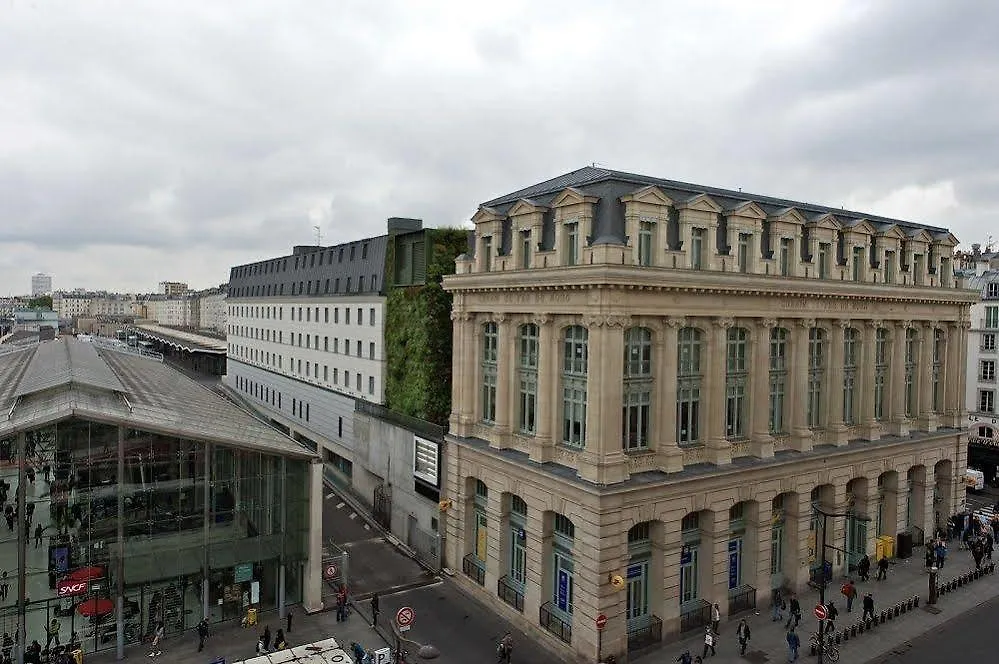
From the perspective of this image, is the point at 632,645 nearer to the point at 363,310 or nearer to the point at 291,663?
the point at 291,663

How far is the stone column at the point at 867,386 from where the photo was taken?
134 feet

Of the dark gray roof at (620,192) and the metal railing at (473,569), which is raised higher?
the dark gray roof at (620,192)

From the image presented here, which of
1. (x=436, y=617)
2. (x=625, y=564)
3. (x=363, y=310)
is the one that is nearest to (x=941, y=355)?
(x=625, y=564)

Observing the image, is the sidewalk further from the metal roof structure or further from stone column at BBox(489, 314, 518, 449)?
the metal roof structure

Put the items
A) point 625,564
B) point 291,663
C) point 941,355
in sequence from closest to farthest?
point 291,663, point 625,564, point 941,355

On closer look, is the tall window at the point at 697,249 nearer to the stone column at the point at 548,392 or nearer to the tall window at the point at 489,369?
the stone column at the point at 548,392

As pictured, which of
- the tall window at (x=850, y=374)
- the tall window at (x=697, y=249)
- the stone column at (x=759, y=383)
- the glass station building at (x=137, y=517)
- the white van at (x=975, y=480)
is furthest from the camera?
the white van at (x=975, y=480)

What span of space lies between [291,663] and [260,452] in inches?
500

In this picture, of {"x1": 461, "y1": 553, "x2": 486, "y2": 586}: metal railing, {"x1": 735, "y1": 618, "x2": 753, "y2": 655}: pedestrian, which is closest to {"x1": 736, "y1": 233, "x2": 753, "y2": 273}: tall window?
{"x1": 735, "y1": 618, "x2": 753, "y2": 655}: pedestrian

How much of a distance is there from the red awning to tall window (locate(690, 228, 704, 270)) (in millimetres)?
31016

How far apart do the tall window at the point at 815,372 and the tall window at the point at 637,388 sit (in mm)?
12716

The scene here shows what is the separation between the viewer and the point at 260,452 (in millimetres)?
32938

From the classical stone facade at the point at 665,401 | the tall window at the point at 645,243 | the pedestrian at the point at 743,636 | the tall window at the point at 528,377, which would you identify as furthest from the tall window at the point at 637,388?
the pedestrian at the point at 743,636

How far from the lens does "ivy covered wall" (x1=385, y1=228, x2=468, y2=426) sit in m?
45.4
